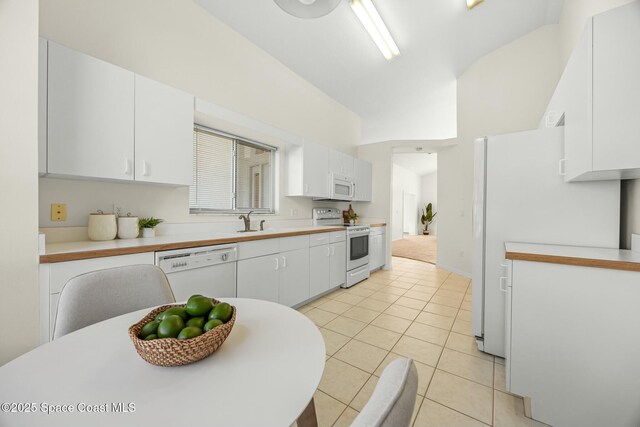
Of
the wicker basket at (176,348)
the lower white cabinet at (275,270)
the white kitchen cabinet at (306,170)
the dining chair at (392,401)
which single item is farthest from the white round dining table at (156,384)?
the white kitchen cabinet at (306,170)

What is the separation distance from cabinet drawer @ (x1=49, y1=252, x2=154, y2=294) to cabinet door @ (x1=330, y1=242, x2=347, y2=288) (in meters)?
2.22

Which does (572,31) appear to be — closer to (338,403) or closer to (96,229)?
(338,403)

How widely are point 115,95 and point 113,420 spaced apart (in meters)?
1.95

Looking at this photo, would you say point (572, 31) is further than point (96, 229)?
Yes

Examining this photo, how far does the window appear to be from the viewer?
8.33ft

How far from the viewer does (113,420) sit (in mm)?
440

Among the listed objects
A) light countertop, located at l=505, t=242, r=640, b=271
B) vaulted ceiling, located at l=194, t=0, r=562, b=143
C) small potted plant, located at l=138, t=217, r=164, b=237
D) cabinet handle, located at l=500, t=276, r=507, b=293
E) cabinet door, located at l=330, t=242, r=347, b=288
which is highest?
vaulted ceiling, located at l=194, t=0, r=562, b=143

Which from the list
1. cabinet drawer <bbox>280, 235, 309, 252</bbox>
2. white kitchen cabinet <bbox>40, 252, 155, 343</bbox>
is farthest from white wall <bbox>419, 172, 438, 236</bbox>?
white kitchen cabinet <bbox>40, 252, 155, 343</bbox>

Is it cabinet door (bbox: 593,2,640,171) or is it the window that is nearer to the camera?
cabinet door (bbox: 593,2,640,171)

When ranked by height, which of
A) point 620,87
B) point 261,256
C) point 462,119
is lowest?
point 261,256

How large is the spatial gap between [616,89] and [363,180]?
348 centimetres

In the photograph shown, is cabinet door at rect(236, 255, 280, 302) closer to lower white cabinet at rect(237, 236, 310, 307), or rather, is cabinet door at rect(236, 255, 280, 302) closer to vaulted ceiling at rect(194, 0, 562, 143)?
lower white cabinet at rect(237, 236, 310, 307)

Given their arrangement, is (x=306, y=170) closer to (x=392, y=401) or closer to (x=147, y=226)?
(x=147, y=226)

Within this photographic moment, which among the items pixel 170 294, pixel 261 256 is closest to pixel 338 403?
pixel 170 294
